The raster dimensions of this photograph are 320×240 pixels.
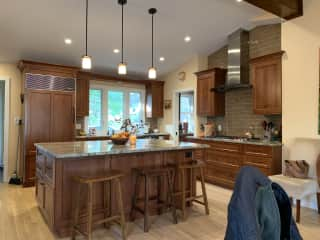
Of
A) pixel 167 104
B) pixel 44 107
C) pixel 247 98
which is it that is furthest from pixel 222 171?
pixel 44 107

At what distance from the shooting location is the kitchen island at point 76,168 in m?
2.90

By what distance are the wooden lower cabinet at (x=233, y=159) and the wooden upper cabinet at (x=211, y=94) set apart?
0.78m

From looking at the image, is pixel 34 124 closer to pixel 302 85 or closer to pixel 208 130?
pixel 208 130

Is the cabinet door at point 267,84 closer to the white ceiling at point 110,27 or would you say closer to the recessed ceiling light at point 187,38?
the white ceiling at point 110,27

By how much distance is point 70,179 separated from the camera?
2.99 metres

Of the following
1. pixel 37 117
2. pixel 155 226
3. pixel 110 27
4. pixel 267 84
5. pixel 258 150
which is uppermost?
pixel 110 27

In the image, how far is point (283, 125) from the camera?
433 cm

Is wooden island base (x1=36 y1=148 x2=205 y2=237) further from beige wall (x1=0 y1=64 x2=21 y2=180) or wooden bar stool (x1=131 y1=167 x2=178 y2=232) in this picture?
beige wall (x1=0 y1=64 x2=21 y2=180)

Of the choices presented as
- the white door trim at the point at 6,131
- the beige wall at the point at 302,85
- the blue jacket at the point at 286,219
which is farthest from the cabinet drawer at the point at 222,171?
the white door trim at the point at 6,131

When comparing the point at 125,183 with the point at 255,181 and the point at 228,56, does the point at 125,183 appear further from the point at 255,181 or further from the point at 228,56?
the point at 228,56

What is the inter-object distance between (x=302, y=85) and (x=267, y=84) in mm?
641

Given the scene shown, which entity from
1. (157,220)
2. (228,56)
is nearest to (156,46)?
(228,56)

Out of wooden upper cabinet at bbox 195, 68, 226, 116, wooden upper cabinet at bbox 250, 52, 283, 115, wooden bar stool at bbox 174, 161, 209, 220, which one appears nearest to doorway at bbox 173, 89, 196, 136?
wooden upper cabinet at bbox 195, 68, 226, 116

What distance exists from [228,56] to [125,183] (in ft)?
11.9
